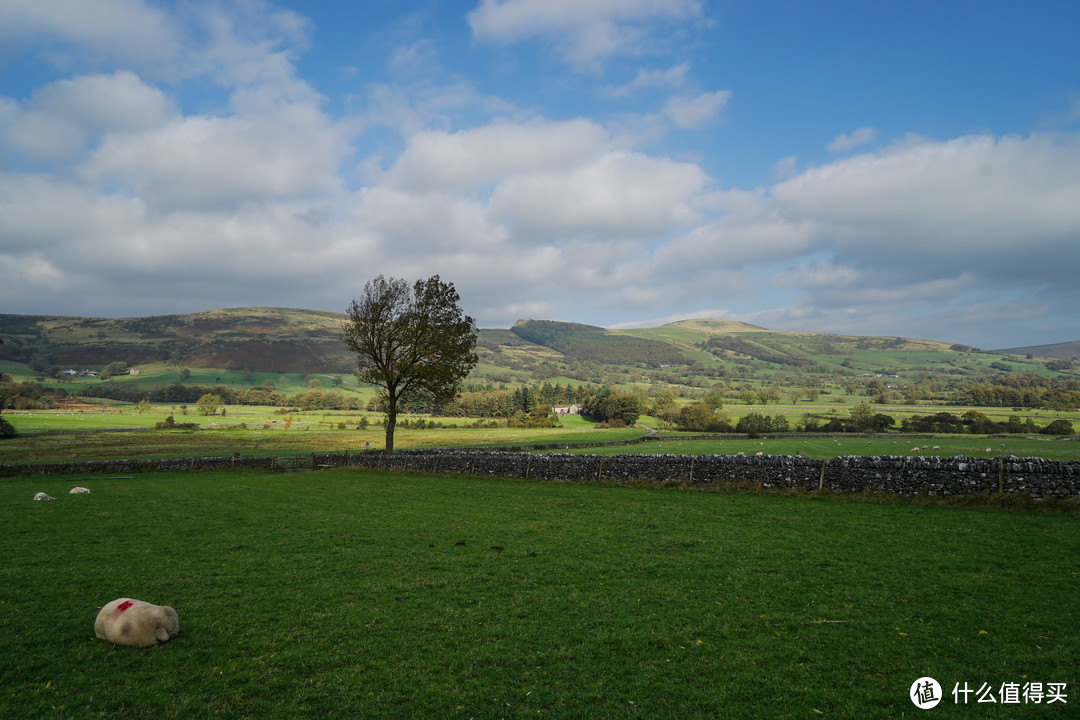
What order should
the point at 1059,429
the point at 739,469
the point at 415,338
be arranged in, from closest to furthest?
the point at 739,469
the point at 415,338
the point at 1059,429

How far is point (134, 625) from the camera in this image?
736 centimetres

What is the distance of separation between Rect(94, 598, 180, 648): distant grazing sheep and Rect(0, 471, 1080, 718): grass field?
0.65 feet

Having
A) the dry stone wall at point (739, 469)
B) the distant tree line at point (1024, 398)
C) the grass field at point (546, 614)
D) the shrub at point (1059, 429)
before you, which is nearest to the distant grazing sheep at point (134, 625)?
the grass field at point (546, 614)

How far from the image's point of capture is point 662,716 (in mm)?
5742

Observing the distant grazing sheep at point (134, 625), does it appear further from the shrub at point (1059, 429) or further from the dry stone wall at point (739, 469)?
the shrub at point (1059, 429)

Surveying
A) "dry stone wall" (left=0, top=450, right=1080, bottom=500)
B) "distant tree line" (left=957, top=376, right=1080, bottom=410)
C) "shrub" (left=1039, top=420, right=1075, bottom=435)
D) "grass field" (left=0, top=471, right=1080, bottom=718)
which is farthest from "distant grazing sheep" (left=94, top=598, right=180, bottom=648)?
"distant tree line" (left=957, top=376, right=1080, bottom=410)

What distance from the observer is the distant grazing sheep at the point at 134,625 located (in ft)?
24.0

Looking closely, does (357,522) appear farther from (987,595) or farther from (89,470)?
(89,470)

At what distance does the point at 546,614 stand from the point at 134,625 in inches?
251

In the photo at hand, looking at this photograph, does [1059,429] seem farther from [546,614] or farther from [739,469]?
[546,614]

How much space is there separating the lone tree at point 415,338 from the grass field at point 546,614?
21.3m

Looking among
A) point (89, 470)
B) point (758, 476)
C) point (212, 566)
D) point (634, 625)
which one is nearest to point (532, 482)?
point (758, 476)

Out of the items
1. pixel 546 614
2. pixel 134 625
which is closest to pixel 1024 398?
pixel 546 614

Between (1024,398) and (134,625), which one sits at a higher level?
(1024,398)
